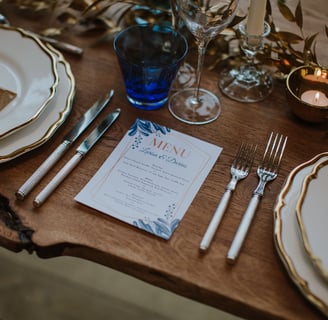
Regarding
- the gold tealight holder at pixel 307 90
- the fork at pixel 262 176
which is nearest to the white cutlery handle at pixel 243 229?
the fork at pixel 262 176

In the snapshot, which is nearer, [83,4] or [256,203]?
[256,203]

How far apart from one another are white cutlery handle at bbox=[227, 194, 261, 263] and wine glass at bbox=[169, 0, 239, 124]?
7.7 inches

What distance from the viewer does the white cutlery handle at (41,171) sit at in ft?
2.48

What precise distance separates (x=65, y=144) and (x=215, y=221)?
0.89 ft

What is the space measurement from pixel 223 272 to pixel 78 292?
0.74 meters

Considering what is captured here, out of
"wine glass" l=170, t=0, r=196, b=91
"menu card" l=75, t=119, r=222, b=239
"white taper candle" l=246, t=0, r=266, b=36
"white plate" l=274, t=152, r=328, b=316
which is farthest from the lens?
"wine glass" l=170, t=0, r=196, b=91

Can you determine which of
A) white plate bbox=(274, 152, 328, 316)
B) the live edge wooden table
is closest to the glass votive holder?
the live edge wooden table

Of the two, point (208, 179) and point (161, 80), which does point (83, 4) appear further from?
point (208, 179)

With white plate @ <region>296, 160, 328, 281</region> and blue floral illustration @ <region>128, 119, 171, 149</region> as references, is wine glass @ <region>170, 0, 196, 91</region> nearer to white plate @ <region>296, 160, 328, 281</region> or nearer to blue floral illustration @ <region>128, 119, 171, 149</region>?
blue floral illustration @ <region>128, 119, 171, 149</region>

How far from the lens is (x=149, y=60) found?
3.10 ft

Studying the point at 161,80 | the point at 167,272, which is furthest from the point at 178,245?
the point at 161,80

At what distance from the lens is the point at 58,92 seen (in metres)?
0.89

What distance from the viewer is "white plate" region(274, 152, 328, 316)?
63cm

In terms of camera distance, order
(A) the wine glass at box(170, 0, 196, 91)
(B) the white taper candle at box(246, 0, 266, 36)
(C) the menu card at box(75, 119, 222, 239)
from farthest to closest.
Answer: (A) the wine glass at box(170, 0, 196, 91)
(B) the white taper candle at box(246, 0, 266, 36)
(C) the menu card at box(75, 119, 222, 239)
